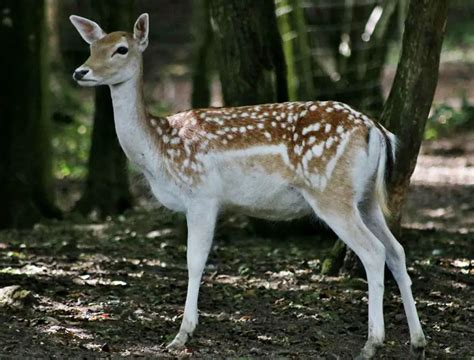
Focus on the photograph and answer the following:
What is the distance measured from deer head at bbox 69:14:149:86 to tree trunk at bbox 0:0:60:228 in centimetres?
492

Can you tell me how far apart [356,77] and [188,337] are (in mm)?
6375

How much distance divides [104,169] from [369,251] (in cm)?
659

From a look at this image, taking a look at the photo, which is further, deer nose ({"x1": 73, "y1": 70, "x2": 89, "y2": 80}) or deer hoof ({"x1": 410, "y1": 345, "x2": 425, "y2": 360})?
deer nose ({"x1": 73, "y1": 70, "x2": 89, "y2": 80})

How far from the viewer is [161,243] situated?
9.94 metres

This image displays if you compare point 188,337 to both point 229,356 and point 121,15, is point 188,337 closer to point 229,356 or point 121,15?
point 229,356

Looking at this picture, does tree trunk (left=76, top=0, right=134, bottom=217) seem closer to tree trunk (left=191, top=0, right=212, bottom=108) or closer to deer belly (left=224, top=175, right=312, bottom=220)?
tree trunk (left=191, top=0, right=212, bottom=108)

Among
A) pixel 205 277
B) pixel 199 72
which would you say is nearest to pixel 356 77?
pixel 199 72

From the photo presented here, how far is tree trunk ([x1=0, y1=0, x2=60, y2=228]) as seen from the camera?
11.6m

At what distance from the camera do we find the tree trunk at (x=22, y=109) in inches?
457

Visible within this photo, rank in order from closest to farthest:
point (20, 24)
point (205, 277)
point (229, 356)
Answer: point (229, 356) → point (205, 277) → point (20, 24)

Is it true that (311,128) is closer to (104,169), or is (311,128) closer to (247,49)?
(247,49)

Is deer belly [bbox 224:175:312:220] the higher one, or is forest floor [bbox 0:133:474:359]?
deer belly [bbox 224:175:312:220]

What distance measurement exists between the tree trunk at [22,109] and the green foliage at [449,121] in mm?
8073

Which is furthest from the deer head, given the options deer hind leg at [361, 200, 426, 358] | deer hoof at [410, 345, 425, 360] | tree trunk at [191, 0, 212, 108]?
tree trunk at [191, 0, 212, 108]
